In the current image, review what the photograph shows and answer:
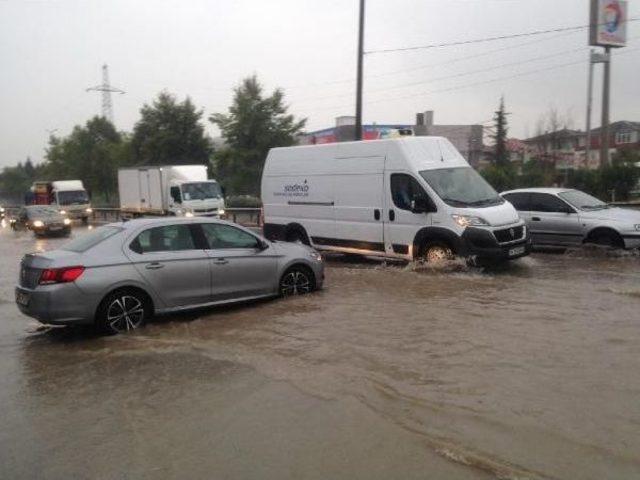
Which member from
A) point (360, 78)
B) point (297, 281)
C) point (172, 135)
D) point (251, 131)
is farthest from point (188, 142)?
point (297, 281)

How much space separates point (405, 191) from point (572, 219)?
4045mm

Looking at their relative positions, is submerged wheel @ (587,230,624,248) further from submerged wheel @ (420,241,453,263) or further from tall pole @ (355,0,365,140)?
tall pole @ (355,0,365,140)

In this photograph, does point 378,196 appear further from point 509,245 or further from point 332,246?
point 509,245

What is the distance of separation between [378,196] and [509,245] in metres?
2.67

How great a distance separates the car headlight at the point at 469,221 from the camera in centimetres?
1122

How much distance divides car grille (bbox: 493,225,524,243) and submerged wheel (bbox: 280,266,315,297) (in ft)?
11.5

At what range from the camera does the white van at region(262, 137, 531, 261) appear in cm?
1137

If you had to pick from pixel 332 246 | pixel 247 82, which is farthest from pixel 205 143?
pixel 332 246

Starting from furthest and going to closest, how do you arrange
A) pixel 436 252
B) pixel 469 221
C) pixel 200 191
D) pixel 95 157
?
1. pixel 95 157
2. pixel 200 191
3. pixel 436 252
4. pixel 469 221

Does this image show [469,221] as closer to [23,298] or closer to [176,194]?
[23,298]

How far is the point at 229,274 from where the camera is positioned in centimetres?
876

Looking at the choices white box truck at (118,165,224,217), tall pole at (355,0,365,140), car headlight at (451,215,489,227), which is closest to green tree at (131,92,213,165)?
white box truck at (118,165,224,217)

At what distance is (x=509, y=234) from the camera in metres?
11.5

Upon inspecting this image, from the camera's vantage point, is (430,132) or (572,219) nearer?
(572,219)
